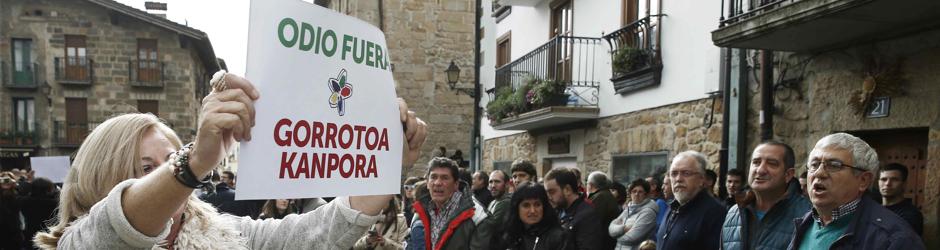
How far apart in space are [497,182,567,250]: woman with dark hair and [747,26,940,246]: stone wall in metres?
3.11

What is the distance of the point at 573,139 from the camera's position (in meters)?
12.0

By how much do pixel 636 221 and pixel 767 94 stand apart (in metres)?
2.41

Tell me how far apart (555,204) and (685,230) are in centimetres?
140

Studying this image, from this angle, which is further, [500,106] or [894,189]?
[500,106]

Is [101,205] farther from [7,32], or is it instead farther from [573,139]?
[7,32]

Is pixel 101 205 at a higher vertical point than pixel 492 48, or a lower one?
lower

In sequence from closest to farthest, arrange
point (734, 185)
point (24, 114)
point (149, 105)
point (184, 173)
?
point (184, 173), point (734, 185), point (24, 114), point (149, 105)

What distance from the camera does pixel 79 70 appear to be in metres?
26.4

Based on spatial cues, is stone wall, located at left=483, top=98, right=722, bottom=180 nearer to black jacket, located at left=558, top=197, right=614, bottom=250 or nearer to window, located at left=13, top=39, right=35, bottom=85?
black jacket, located at left=558, top=197, right=614, bottom=250

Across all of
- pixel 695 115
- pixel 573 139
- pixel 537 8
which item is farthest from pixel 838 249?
pixel 537 8

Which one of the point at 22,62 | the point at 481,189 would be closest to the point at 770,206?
Result: the point at 481,189

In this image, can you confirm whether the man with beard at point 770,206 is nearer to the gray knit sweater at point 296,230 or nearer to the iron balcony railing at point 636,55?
the gray knit sweater at point 296,230

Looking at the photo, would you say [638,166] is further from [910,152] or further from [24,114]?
[24,114]

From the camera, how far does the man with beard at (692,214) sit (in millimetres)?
4328
